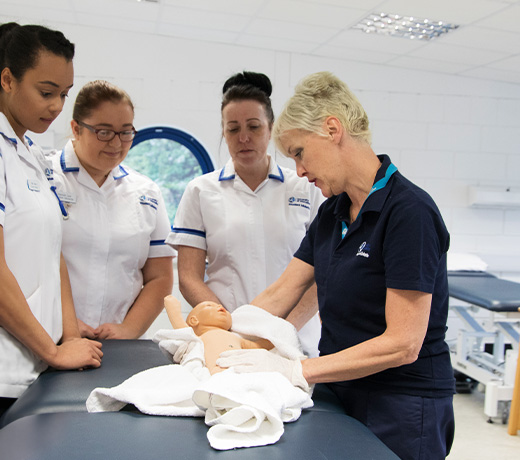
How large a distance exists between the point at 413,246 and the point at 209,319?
29.2 inches

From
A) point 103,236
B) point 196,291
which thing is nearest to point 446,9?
point 196,291

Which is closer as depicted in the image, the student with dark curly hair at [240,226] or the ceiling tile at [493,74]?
the student with dark curly hair at [240,226]

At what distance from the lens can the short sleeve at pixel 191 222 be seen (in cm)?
230

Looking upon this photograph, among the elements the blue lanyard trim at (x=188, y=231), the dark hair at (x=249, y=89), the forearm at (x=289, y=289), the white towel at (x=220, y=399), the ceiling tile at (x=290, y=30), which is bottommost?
the white towel at (x=220, y=399)

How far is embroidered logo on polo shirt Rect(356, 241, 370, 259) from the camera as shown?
53.4 inches

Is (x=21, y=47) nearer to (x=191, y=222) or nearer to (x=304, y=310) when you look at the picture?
(x=191, y=222)

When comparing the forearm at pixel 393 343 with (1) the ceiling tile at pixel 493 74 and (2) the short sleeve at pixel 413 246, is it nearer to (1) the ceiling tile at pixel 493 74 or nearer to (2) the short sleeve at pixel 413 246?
(2) the short sleeve at pixel 413 246

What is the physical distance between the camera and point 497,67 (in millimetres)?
4930

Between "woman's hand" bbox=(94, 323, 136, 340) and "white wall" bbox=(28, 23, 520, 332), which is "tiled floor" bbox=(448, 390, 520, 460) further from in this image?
"woman's hand" bbox=(94, 323, 136, 340)

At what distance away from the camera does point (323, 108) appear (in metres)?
1.46

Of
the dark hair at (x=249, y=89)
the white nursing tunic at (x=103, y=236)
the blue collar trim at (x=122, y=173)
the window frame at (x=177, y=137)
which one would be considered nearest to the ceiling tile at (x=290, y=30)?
the window frame at (x=177, y=137)

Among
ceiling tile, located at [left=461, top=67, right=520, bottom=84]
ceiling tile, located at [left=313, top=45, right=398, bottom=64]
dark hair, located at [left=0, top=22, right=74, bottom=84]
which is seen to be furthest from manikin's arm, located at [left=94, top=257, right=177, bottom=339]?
ceiling tile, located at [left=461, top=67, right=520, bottom=84]

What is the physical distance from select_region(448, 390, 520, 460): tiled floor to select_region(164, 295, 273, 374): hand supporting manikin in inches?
88.1

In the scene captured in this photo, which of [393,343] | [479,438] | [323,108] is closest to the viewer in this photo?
[393,343]
